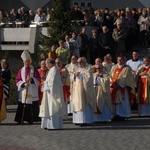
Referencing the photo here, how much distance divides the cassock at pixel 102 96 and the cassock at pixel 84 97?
23.6 inches

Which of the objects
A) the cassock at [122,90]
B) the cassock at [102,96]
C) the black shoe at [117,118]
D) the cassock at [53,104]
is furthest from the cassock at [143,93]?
the cassock at [53,104]

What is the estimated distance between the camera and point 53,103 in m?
17.4

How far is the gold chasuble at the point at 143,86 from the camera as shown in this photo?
20219mm

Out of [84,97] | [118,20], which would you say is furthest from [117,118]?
[118,20]

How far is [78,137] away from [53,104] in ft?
→ 5.03

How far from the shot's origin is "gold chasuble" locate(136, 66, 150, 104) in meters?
20.2

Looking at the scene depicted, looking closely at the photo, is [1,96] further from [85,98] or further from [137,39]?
[137,39]

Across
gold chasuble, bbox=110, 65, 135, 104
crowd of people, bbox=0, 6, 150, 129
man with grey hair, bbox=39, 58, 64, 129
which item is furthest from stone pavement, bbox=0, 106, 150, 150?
gold chasuble, bbox=110, 65, 135, 104

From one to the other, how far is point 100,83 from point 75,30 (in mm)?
9122

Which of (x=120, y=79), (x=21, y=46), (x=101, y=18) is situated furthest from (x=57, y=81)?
(x=21, y=46)

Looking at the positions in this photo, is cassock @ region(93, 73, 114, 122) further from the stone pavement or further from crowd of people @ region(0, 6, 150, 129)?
the stone pavement

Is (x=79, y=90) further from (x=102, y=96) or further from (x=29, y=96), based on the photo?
(x=29, y=96)

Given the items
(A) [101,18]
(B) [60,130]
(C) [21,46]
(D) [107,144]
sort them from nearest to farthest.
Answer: (D) [107,144]
(B) [60,130]
(A) [101,18]
(C) [21,46]

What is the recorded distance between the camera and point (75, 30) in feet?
91.4
